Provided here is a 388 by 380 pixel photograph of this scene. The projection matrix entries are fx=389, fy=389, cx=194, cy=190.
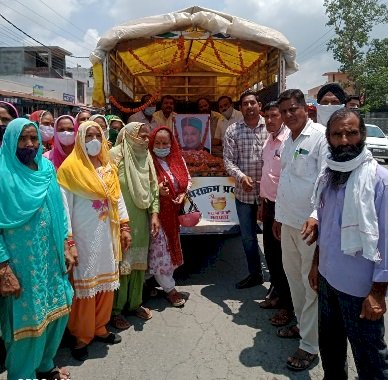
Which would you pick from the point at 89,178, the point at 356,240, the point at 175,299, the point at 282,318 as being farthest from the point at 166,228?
the point at 356,240

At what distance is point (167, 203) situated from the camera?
147 inches

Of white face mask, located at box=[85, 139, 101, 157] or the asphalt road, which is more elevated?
white face mask, located at box=[85, 139, 101, 157]

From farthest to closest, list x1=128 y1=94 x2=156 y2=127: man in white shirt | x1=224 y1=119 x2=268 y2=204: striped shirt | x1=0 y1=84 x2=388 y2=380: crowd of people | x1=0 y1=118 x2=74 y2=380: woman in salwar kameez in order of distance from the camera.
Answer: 1. x1=128 y1=94 x2=156 y2=127: man in white shirt
2. x1=224 y1=119 x2=268 y2=204: striped shirt
3. x1=0 y1=118 x2=74 y2=380: woman in salwar kameez
4. x1=0 y1=84 x2=388 y2=380: crowd of people

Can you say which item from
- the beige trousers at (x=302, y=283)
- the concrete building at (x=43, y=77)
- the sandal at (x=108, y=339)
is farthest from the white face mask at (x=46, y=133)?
the concrete building at (x=43, y=77)

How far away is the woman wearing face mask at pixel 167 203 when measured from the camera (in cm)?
369

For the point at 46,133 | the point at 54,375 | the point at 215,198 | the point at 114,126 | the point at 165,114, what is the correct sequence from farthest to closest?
the point at 165,114 < the point at 114,126 < the point at 215,198 < the point at 46,133 < the point at 54,375

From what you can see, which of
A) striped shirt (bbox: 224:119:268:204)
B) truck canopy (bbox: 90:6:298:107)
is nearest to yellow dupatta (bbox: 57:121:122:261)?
striped shirt (bbox: 224:119:268:204)

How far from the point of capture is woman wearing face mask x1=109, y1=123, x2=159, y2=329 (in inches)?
131

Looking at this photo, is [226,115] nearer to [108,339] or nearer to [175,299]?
[175,299]

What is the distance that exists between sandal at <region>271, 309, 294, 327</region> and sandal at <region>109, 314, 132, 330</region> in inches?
50.3

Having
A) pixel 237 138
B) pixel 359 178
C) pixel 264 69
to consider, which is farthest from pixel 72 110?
pixel 359 178

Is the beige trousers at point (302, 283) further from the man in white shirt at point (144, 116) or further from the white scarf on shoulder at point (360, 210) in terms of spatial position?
the man in white shirt at point (144, 116)

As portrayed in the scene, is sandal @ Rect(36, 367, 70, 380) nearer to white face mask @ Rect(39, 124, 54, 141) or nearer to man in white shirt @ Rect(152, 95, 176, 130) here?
white face mask @ Rect(39, 124, 54, 141)

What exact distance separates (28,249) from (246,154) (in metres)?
2.40
